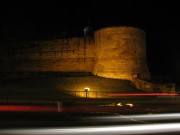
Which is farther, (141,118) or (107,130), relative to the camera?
(141,118)

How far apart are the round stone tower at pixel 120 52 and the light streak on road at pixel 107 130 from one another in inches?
969

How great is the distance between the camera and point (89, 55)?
34094 millimetres

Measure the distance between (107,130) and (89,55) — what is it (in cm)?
2841

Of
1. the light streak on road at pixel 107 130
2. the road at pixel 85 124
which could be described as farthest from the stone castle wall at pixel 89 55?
the light streak on road at pixel 107 130

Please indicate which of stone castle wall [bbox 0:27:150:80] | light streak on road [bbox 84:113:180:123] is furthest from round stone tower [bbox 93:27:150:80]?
light streak on road [bbox 84:113:180:123]

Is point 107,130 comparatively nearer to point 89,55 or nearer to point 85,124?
point 85,124

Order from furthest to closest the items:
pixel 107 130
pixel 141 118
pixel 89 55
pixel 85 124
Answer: pixel 89 55, pixel 141 118, pixel 85 124, pixel 107 130

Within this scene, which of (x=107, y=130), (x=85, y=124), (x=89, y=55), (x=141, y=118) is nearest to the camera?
(x=107, y=130)

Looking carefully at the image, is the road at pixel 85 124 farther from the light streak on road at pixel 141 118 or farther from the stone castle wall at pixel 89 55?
the stone castle wall at pixel 89 55

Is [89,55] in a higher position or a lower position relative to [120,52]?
lower

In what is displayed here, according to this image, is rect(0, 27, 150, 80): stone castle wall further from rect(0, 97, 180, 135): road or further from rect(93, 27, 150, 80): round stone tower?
rect(0, 97, 180, 135): road

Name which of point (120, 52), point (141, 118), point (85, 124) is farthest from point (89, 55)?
point (85, 124)

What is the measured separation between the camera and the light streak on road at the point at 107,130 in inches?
212

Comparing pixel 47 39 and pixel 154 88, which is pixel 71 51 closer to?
pixel 47 39
